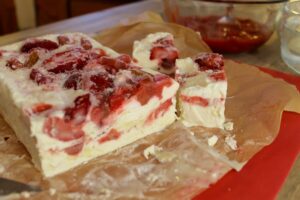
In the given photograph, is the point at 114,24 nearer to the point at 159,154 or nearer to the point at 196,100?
the point at 196,100

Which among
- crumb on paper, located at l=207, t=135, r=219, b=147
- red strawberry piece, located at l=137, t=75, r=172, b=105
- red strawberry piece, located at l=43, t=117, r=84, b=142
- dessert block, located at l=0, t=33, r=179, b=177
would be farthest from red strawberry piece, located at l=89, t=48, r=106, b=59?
crumb on paper, located at l=207, t=135, r=219, b=147

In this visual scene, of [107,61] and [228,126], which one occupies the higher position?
[107,61]

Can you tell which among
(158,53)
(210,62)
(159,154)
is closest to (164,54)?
(158,53)

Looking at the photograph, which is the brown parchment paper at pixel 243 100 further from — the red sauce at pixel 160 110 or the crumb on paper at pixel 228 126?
the red sauce at pixel 160 110

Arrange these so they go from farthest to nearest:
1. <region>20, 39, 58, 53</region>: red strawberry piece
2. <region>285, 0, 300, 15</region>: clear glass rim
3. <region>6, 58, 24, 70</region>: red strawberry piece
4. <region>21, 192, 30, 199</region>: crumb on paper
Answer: <region>285, 0, 300, 15</region>: clear glass rim
<region>20, 39, 58, 53</region>: red strawberry piece
<region>6, 58, 24, 70</region>: red strawberry piece
<region>21, 192, 30, 199</region>: crumb on paper

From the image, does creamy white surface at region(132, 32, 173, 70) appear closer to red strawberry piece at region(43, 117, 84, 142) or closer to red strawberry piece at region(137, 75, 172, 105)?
red strawberry piece at region(137, 75, 172, 105)

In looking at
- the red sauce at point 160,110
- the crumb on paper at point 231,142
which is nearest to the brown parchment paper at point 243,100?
the crumb on paper at point 231,142

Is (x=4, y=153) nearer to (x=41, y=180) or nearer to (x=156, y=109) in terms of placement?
(x=41, y=180)
